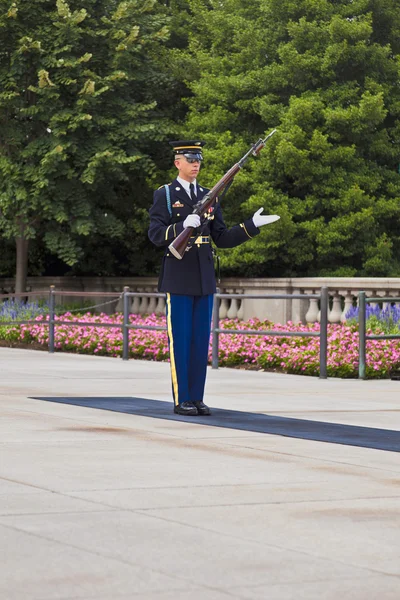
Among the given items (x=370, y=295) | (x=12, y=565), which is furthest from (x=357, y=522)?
(x=370, y=295)

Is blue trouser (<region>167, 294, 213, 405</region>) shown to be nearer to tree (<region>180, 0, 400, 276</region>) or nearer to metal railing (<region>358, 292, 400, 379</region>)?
metal railing (<region>358, 292, 400, 379</region>)

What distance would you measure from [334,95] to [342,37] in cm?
122

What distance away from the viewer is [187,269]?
10.8 metres

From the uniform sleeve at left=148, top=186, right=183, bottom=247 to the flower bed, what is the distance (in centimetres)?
599

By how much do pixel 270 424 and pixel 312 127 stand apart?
17.7 metres

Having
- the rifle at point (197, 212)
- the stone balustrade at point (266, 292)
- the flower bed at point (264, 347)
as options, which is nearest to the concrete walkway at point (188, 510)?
the rifle at point (197, 212)

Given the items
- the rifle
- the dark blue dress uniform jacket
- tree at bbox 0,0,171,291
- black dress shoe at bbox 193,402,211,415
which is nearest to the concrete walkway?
black dress shoe at bbox 193,402,211,415

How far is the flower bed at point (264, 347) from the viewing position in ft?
53.7

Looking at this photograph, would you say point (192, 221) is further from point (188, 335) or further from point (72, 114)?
point (72, 114)

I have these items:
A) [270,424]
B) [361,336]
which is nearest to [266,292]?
[361,336]

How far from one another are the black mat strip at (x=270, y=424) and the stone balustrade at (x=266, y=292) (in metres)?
5.90

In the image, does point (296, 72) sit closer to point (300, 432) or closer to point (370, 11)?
point (370, 11)

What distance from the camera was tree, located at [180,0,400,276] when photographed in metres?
26.8

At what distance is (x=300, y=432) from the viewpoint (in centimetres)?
990
